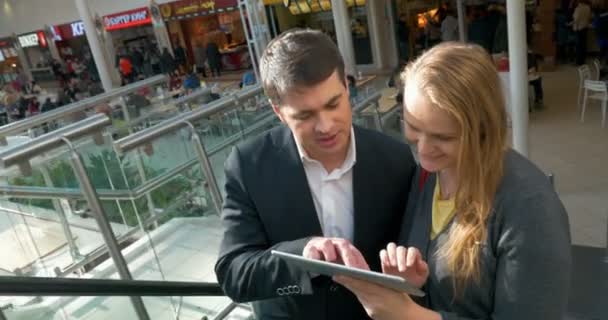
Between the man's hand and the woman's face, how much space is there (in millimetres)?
294

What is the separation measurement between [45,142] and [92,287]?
1050 millimetres

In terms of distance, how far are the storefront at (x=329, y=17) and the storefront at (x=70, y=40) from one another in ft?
32.5

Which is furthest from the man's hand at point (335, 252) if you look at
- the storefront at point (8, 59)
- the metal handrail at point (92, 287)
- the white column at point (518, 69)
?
the storefront at point (8, 59)

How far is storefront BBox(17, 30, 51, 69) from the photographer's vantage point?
69.2 feet

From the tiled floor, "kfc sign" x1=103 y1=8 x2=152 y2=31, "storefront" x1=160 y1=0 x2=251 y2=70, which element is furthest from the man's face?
"kfc sign" x1=103 y1=8 x2=152 y2=31

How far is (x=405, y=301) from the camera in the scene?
1022 mm

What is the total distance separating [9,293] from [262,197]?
0.69m

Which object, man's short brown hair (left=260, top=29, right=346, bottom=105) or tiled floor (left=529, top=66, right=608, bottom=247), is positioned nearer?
man's short brown hair (left=260, top=29, right=346, bottom=105)

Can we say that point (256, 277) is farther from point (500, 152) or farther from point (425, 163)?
point (500, 152)

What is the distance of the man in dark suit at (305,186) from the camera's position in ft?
3.89

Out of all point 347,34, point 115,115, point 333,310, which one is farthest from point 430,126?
point 347,34

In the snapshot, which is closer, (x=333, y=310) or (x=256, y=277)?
(x=256, y=277)

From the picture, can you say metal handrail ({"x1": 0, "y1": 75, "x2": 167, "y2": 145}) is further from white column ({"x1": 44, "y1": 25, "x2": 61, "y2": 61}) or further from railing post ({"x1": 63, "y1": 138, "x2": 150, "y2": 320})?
white column ({"x1": 44, "y1": 25, "x2": 61, "y2": 61})

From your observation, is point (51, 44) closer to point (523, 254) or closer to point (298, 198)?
point (298, 198)
